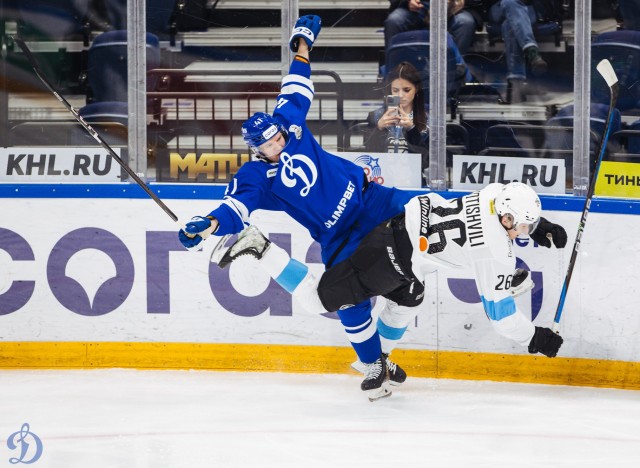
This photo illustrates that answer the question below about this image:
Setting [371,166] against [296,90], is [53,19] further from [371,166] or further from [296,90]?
[371,166]

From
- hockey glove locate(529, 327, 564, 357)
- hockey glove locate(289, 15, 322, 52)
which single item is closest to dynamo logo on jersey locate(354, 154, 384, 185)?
hockey glove locate(289, 15, 322, 52)

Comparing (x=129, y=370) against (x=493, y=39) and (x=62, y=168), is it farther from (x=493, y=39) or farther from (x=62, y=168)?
(x=493, y=39)

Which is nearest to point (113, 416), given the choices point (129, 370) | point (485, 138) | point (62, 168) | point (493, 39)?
point (129, 370)

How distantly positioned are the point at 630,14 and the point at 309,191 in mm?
1713

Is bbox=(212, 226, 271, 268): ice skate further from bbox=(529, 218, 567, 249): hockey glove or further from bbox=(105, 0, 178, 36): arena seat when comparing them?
bbox=(105, 0, 178, 36): arena seat

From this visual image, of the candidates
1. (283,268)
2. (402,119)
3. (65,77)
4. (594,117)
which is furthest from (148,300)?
(594,117)

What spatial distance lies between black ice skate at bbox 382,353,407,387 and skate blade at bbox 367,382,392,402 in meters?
0.07

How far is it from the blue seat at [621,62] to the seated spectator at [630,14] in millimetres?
30

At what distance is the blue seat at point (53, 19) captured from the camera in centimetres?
536

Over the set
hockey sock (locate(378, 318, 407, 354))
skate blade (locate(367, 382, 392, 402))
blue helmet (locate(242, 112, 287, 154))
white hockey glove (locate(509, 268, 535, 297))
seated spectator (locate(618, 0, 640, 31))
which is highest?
seated spectator (locate(618, 0, 640, 31))

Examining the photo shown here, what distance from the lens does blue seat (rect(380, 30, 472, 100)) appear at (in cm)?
518

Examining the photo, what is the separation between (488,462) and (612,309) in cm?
131

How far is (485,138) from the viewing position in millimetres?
5168

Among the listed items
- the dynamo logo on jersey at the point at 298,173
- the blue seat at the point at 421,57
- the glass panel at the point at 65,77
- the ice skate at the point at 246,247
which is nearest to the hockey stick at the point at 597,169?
the blue seat at the point at 421,57
